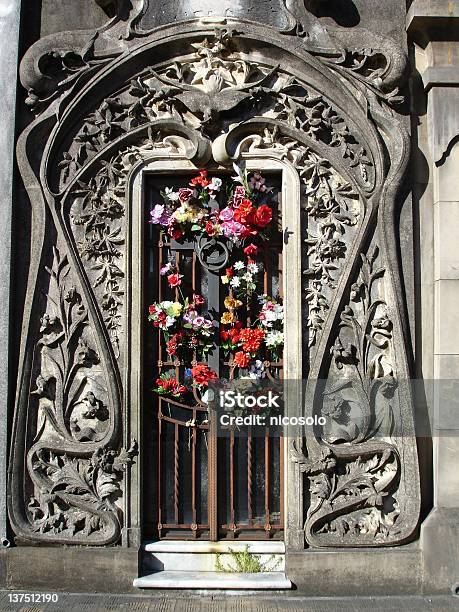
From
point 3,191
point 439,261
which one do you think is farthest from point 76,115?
point 439,261

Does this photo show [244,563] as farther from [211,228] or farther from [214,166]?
[214,166]

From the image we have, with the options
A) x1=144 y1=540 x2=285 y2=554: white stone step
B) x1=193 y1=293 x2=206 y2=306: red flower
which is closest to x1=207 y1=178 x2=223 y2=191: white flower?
x1=193 y1=293 x2=206 y2=306: red flower

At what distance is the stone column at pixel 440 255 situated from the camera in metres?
5.46

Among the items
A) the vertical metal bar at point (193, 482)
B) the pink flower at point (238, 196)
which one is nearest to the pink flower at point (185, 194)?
the pink flower at point (238, 196)

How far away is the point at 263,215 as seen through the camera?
18.7ft

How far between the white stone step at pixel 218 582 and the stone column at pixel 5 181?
1306mm

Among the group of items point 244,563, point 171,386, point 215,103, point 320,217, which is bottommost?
point 244,563

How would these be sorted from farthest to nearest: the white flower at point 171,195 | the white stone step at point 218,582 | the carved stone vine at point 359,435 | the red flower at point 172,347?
the white flower at point 171,195 → the red flower at point 172,347 → the carved stone vine at point 359,435 → the white stone step at point 218,582

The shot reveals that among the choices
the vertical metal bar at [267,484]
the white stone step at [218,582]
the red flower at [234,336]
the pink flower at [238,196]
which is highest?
the pink flower at [238,196]

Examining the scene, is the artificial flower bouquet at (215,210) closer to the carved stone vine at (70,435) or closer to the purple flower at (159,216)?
the purple flower at (159,216)

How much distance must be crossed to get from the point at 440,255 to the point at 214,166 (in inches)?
85.8

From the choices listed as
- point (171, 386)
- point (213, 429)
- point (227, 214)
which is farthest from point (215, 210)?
point (213, 429)

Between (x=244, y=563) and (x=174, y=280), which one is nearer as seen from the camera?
(x=244, y=563)

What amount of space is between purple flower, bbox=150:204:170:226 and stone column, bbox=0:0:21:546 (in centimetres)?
127
